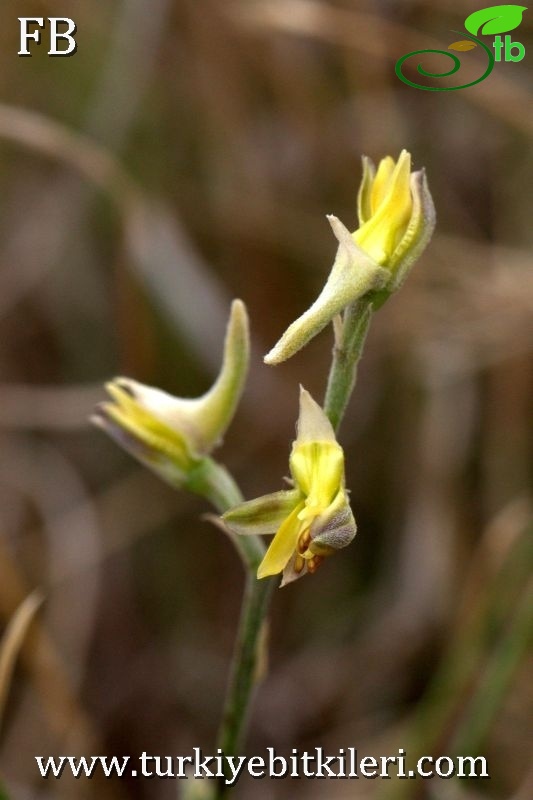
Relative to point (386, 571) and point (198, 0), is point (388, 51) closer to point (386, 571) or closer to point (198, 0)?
point (198, 0)

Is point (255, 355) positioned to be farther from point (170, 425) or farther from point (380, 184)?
point (380, 184)

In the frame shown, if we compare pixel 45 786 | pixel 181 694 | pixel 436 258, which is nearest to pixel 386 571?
pixel 181 694

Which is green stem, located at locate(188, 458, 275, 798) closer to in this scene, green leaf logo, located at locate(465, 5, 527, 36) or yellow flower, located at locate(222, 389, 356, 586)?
yellow flower, located at locate(222, 389, 356, 586)

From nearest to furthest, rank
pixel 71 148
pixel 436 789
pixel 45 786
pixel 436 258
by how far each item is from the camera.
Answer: pixel 436 789 → pixel 71 148 → pixel 45 786 → pixel 436 258

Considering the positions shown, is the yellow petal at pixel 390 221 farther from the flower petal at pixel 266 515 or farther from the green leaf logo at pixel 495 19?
the green leaf logo at pixel 495 19

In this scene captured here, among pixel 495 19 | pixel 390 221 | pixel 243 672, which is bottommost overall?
pixel 243 672

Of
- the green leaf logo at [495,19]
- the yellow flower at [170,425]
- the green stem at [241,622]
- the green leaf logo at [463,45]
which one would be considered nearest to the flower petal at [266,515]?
the green stem at [241,622]

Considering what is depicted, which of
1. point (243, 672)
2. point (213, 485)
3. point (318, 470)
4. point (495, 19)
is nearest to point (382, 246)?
point (318, 470)
